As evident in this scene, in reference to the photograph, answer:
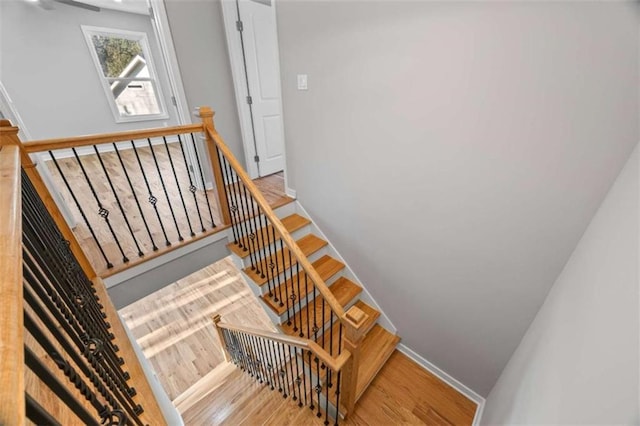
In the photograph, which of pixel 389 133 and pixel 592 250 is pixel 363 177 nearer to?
pixel 389 133

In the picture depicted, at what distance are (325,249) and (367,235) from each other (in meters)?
0.59

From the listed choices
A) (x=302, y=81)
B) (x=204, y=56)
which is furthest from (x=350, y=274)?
(x=204, y=56)

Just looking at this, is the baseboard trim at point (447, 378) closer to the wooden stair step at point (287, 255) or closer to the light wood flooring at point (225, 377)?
the light wood flooring at point (225, 377)

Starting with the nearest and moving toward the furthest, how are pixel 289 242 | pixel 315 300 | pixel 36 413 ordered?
1. pixel 36 413
2. pixel 289 242
3. pixel 315 300

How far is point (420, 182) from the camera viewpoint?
5.71ft

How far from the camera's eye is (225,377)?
9.54 ft

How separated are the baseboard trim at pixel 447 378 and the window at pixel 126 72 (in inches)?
232

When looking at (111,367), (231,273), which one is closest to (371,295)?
(111,367)

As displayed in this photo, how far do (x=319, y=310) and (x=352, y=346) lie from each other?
90cm

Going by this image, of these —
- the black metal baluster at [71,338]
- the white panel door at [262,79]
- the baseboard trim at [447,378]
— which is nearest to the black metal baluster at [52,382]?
the black metal baluster at [71,338]

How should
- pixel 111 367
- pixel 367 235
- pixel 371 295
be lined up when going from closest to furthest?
pixel 111 367 < pixel 367 235 < pixel 371 295

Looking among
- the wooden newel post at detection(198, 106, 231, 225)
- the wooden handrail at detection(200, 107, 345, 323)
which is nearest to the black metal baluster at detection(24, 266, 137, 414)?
the wooden handrail at detection(200, 107, 345, 323)

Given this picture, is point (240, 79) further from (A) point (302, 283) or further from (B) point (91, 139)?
(A) point (302, 283)

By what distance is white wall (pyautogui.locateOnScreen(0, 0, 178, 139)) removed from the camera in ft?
11.9
